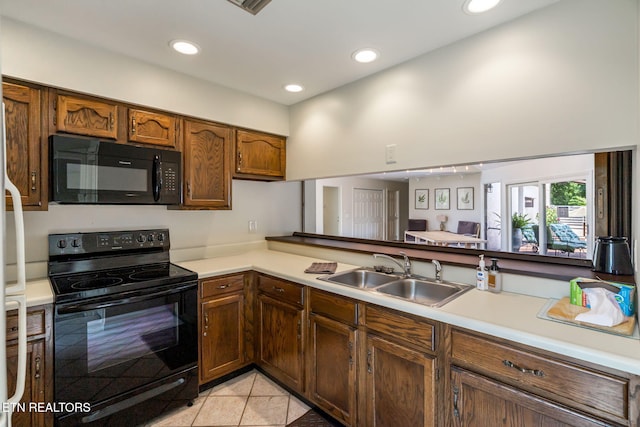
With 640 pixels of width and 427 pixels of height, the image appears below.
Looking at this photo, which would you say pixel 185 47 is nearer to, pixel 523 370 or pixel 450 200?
pixel 523 370

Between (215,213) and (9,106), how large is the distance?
59.6 inches

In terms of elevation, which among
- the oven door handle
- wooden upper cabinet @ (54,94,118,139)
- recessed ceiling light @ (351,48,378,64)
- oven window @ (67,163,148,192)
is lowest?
the oven door handle

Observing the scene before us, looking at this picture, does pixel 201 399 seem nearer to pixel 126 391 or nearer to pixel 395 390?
pixel 126 391

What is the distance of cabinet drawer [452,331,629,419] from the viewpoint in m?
1.03

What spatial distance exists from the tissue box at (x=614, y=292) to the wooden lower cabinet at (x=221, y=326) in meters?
2.06

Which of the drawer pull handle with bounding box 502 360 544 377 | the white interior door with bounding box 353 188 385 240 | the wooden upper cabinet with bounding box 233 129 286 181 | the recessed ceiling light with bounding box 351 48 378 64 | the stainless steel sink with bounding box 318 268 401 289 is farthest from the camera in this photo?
the white interior door with bounding box 353 188 385 240

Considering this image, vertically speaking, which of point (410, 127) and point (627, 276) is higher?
point (410, 127)

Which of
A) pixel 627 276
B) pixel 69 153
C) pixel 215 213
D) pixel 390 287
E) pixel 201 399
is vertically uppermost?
pixel 69 153

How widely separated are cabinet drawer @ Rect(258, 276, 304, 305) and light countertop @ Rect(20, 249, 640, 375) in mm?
61

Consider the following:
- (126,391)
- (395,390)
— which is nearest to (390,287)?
(395,390)

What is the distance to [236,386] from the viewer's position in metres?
2.32

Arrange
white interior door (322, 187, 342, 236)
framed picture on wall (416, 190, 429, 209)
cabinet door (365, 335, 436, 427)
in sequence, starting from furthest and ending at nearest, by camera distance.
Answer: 1. framed picture on wall (416, 190, 429, 209)
2. white interior door (322, 187, 342, 236)
3. cabinet door (365, 335, 436, 427)

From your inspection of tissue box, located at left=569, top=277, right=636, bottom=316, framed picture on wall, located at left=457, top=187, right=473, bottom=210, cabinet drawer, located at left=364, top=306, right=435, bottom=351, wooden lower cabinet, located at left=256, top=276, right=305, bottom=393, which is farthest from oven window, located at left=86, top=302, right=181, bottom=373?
framed picture on wall, located at left=457, top=187, right=473, bottom=210

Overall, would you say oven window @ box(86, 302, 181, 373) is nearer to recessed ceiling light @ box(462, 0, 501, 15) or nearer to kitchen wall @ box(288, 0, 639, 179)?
kitchen wall @ box(288, 0, 639, 179)
